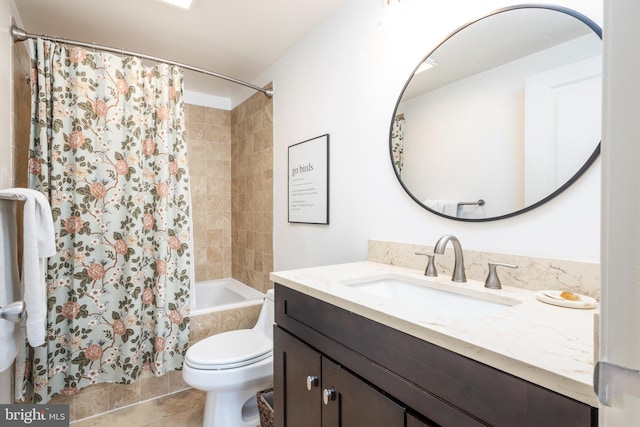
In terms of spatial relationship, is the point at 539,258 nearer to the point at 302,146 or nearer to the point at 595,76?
the point at 595,76

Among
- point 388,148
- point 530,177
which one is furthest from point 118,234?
point 530,177

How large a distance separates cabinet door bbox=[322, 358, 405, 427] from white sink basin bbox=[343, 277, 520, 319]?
0.27 meters

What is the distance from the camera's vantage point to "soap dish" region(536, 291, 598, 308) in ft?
2.63

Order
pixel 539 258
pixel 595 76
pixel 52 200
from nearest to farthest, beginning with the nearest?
pixel 595 76, pixel 539 258, pixel 52 200

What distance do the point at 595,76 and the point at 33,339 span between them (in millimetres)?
2057

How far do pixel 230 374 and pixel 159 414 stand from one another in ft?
2.44

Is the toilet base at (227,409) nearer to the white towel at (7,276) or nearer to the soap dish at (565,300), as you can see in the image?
the white towel at (7,276)

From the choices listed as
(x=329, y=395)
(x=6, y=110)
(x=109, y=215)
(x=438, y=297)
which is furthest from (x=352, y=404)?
(x=6, y=110)

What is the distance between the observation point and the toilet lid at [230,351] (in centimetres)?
156

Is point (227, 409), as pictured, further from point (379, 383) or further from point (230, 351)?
point (379, 383)

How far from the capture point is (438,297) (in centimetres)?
111

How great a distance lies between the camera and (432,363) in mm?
679

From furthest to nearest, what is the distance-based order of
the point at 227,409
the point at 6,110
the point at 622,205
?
the point at 227,409, the point at 6,110, the point at 622,205

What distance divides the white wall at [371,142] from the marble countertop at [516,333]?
23cm
